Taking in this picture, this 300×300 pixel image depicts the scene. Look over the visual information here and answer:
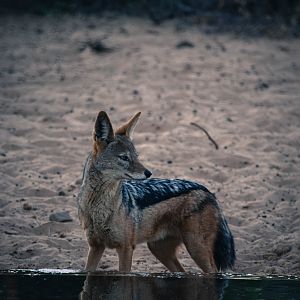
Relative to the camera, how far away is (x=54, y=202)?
10.1m

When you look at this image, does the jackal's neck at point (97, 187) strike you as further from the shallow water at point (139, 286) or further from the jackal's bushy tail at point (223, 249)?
the jackal's bushy tail at point (223, 249)

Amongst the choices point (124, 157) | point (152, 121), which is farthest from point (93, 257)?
point (152, 121)

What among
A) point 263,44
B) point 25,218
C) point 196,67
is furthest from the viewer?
point 263,44

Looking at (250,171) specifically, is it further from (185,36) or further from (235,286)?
(185,36)

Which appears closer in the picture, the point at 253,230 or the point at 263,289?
the point at 263,289

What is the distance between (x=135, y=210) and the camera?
25.6 ft

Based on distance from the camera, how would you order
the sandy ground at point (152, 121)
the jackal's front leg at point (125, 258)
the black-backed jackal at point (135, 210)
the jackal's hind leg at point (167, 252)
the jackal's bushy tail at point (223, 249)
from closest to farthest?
the jackal's front leg at point (125, 258)
the black-backed jackal at point (135, 210)
the jackal's bushy tail at point (223, 249)
the jackal's hind leg at point (167, 252)
the sandy ground at point (152, 121)

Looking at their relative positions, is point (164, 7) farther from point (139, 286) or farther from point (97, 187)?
point (139, 286)

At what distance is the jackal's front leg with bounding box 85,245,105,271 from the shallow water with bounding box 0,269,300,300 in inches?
18.1

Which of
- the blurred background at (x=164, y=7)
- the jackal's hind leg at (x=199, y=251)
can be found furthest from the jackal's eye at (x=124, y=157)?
the blurred background at (x=164, y=7)

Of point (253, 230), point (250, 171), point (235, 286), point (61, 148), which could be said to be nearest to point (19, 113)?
point (61, 148)

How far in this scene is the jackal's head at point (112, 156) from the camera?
7.72 m

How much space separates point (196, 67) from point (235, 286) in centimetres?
914

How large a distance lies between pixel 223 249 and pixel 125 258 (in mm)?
1074
